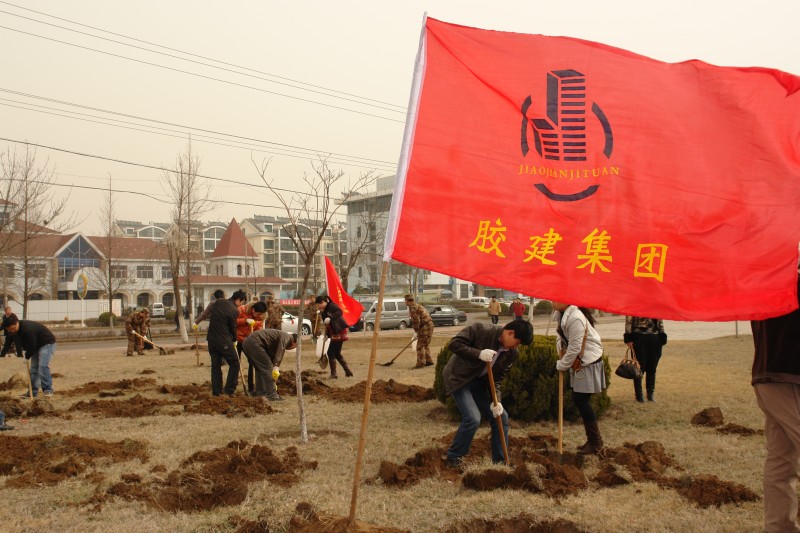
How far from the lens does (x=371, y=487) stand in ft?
19.3

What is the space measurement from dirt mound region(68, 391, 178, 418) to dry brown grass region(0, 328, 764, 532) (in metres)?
0.35

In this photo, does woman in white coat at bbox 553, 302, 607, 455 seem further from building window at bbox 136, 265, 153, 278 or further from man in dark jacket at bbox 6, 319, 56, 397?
building window at bbox 136, 265, 153, 278

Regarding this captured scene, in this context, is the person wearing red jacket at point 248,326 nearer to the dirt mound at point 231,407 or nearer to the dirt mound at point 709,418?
the dirt mound at point 231,407

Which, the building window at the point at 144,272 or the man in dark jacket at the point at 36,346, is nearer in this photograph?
the man in dark jacket at the point at 36,346

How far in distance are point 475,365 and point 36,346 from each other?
853 cm

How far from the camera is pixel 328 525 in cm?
446

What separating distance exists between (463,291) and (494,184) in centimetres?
9332

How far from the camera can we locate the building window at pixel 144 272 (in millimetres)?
71188

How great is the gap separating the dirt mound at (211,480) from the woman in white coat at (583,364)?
9.22 feet

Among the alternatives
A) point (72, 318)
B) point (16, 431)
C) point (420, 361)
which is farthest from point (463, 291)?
point (16, 431)

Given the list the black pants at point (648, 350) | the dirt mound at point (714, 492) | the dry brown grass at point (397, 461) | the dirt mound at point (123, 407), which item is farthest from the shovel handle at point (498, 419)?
the dirt mound at point (123, 407)

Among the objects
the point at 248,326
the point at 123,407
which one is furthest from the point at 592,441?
the point at 248,326

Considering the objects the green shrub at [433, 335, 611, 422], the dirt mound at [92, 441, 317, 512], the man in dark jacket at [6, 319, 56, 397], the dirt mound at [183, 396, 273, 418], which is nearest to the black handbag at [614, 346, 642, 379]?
the green shrub at [433, 335, 611, 422]

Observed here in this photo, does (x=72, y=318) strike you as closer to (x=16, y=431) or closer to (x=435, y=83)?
(x=16, y=431)
